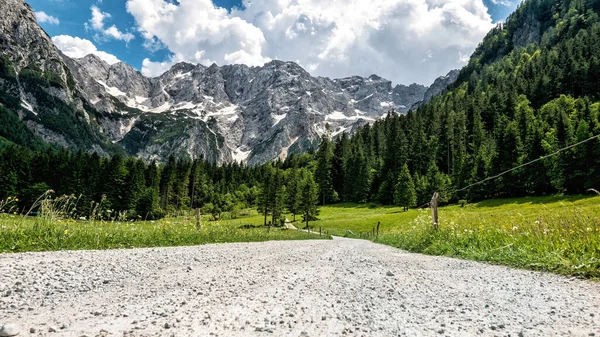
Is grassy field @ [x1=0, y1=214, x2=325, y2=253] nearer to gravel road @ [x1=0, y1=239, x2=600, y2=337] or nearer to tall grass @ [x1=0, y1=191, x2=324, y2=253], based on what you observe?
tall grass @ [x1=0, y1=191, x2=324, y2=253]

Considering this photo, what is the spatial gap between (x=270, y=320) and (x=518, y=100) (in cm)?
13560

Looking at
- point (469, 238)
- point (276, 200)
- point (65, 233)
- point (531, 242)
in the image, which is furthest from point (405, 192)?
point (65, 233)

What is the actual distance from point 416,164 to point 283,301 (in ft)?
353

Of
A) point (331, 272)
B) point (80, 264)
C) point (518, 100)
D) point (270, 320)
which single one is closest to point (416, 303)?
point (270, 320)

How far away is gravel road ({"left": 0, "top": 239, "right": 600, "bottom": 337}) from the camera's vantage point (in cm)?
373

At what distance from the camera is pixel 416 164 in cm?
10544

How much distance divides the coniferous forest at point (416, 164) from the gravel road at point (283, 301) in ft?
144

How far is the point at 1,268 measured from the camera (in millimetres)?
6258

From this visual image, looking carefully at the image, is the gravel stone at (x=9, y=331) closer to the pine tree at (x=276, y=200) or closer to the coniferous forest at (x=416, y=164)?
the coniferous forest at (x=416, y=164)

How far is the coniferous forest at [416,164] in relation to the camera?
71.1m

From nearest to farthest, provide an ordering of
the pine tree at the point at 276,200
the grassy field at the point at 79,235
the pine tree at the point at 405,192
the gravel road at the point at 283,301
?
the gravel road at the point at 283,301 → the grassy field at the point at 79,235 → the pine tree at the point at 276,200 → the pine tree at the point at 405,192

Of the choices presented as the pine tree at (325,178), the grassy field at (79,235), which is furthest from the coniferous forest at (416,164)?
the grassy field at (79,235)

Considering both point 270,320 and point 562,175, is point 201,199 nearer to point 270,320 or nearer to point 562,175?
point 562,175

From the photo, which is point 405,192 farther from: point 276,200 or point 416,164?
point 276,200
